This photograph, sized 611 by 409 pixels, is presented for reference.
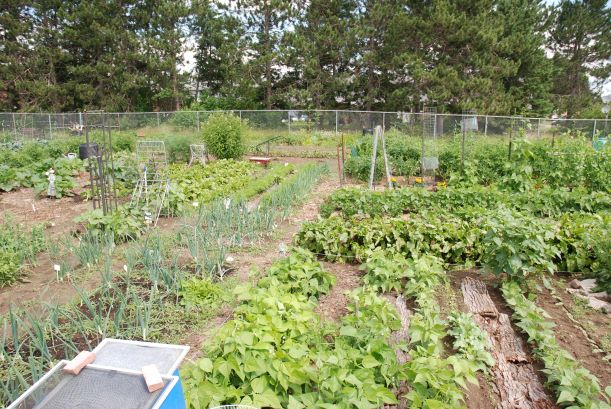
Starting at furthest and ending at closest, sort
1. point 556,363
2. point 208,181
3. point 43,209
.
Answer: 1. point 208,181
2. point 43,209
3. point 556,363

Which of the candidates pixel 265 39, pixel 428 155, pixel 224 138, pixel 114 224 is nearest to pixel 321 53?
pixel 265 39

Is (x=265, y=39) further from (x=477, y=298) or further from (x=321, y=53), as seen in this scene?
(x=477, y=298)

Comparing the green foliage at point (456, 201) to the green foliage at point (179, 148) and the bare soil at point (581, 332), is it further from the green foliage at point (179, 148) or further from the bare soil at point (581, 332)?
the green foliage at point (179, 148)

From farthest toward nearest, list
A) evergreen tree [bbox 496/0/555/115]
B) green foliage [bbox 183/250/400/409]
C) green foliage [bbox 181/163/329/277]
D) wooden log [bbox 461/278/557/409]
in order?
evergreen tree [bbox 496/0/555/115] < green foliage [bbox 181/163/329/277] < wooden log [bbox 461/278/557/409] < green foliage [bbox 183/250/400/409]

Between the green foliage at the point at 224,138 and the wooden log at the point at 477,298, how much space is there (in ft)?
33.0

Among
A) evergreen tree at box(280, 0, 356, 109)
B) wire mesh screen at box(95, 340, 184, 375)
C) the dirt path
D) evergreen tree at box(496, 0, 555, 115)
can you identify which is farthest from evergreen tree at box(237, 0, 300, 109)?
wire mesh screen at box(95, 340, 184, 375)

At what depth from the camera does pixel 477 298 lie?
4.01 m

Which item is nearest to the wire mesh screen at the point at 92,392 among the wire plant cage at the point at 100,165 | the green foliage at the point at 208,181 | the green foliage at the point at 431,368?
the green foliage at the point at 431,368

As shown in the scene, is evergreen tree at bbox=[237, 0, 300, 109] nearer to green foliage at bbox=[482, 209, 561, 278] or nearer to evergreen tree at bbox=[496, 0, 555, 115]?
evergreen tree at bbox=[496, 0, 555, 115]

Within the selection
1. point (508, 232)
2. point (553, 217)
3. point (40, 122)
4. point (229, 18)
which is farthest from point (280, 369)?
point (229, 18)

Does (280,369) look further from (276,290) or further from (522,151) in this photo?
(522,151)

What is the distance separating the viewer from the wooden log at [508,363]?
271 cm

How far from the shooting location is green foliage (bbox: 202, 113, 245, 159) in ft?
43.4

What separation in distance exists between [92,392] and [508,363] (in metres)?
2.79
